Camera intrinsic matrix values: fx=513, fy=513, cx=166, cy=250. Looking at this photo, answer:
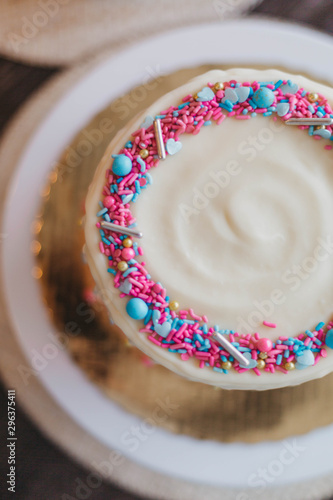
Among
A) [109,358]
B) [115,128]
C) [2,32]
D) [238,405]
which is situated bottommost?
[238,405]

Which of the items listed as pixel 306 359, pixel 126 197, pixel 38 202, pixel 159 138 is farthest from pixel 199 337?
pixel 38 202

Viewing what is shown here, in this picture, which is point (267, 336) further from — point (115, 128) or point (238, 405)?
point (115, 128)

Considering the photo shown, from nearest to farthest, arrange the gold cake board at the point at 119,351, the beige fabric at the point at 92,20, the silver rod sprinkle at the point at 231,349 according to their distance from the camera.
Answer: the silver rod sprinkle at the point at 231,349, the gold cake board at the point at 119,351, the beige fabric at the point at 92,20

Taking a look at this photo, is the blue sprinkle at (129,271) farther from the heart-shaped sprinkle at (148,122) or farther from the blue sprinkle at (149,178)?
the heart-shaped sprinkle at (148,122)

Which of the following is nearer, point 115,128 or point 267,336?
point 267,336

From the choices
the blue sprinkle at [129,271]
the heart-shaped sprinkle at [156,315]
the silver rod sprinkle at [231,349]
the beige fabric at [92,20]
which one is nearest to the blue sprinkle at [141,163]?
the blue sprinkle at [129,271]

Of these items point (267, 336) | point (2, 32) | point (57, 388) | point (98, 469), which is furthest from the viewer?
point (2, 32)

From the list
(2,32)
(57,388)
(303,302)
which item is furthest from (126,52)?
(57,388)
